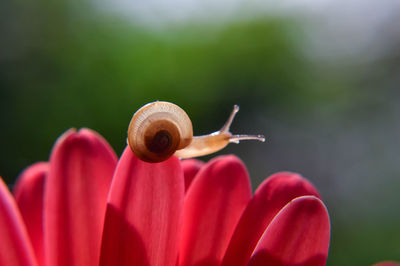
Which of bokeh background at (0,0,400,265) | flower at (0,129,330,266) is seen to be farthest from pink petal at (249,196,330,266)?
bokeh background at (0,0,400,265)

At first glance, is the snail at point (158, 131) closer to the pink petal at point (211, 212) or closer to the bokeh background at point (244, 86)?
the pink petal at point (211, 212)

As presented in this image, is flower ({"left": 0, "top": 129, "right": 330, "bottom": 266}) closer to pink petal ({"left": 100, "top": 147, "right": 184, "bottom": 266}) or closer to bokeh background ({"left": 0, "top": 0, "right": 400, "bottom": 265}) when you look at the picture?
pink petal ({"left": 100, "top": 147, "right": 184, "bottom": 266})

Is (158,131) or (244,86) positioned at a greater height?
(158,131)

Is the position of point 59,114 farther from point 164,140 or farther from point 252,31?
point 164,140

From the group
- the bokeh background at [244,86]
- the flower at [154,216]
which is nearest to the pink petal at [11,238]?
the flower at [154,216]

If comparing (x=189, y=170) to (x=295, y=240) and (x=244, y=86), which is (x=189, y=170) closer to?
(x=295, y=240)

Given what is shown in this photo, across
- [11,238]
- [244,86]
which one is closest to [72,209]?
[11,238]
